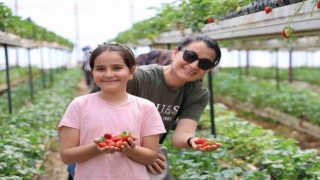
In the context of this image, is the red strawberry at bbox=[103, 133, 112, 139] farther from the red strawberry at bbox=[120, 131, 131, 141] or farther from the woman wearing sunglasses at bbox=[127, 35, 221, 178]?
the woman wearing sunglasses at bbox=[127, 35, 221, 178]

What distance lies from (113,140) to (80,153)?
236 millimetres

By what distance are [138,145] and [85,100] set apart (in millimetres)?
330

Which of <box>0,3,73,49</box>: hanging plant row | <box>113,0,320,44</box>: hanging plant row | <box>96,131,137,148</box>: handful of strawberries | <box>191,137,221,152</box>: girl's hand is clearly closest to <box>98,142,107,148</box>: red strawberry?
<box>96,131,137,148</box>: handful of strawberries

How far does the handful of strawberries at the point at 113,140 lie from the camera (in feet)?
6.47

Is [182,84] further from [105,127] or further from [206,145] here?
[105,127]

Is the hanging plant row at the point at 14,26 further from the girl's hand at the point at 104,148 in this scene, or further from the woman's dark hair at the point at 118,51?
the girl's hand at the point at 104,148

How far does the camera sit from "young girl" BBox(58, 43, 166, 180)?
218 cm

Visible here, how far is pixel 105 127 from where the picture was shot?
2.19 meters

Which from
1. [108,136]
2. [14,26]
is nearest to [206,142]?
[108,136]

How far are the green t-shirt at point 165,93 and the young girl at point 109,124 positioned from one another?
45 centimetres

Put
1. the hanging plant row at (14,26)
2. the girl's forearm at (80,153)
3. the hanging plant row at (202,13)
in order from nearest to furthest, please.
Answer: the girl's forearm at (80,153)
the hanging plant row at (202,13)
the hanging plant row at (14,26)

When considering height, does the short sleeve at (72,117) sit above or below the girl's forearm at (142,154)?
above

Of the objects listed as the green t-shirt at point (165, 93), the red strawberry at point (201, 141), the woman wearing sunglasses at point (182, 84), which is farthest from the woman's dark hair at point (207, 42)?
the red strawberry at point (201, 141)

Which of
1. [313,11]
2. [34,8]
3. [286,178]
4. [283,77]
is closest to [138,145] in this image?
[313,11]
